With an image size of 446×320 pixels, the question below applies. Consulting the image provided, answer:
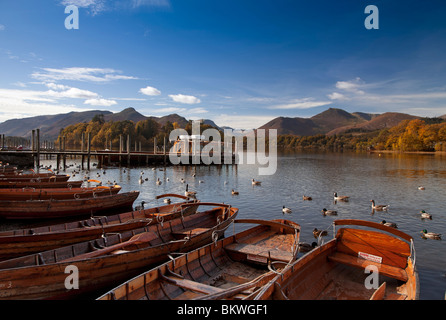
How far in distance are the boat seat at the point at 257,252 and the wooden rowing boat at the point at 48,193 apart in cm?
1559

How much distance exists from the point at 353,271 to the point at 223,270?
510cm

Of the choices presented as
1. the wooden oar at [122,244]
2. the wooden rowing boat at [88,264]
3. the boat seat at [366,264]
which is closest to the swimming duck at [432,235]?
the boat seat at [366,264]

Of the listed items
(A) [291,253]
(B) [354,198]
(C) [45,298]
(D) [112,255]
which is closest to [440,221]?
(B) [354,198]

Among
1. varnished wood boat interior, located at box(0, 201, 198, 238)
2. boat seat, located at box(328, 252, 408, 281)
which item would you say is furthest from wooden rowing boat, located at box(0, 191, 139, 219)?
boat seat, located at box(328, 252, 408, 281)

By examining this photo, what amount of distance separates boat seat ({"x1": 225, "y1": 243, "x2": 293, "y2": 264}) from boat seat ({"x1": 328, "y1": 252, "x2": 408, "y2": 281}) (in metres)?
1.88

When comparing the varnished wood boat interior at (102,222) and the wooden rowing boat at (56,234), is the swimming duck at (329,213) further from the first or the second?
the wooden rowing boat at (56,234)

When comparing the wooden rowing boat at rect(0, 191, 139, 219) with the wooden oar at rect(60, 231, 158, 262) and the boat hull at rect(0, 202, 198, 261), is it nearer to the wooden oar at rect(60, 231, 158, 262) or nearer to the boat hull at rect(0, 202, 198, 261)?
the boat hull at rect(0, 202, 198, 261)

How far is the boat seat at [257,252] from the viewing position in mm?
11828

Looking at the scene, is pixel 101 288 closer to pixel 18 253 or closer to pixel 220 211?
pixel 18 253

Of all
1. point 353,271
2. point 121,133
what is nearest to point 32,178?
point 353,271

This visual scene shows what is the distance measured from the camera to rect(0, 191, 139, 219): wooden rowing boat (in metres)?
19.9

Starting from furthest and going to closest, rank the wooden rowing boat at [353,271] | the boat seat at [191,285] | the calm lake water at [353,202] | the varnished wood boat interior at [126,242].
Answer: the calm lake water at [353,202] < the varnished wood boat interior at [126,242] < the wooden rowing boat at [353,271] < the boat seat at [191,285]

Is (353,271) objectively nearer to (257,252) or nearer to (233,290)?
(257,252)
